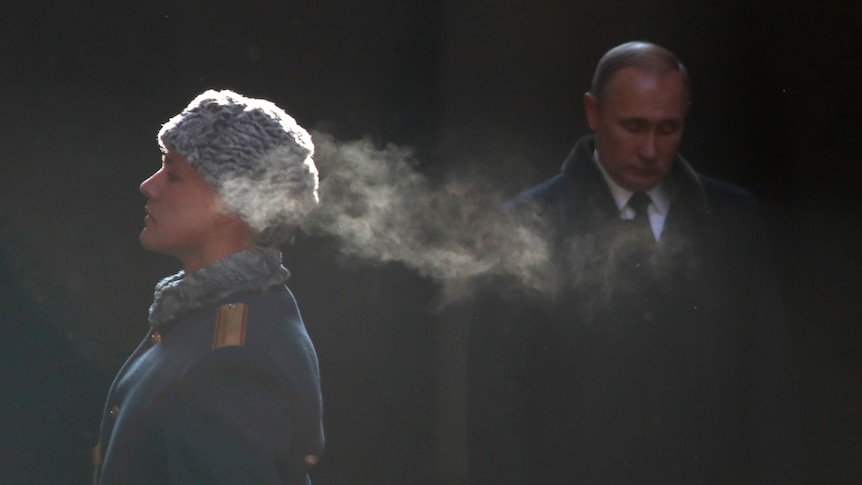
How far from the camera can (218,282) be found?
99.8 inches

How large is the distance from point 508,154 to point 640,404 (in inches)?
31.8

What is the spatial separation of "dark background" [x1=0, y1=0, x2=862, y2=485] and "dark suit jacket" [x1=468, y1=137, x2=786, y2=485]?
0.09 m

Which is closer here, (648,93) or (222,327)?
(222,327)

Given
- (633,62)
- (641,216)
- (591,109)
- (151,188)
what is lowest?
(151,188)

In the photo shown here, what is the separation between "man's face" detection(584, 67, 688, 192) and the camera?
3.28 meters

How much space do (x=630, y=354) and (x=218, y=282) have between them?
1.31 meters

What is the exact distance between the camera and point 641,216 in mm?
3307

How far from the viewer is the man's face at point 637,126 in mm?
3275

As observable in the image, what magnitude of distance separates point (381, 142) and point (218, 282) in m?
0.88

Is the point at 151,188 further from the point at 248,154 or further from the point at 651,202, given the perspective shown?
the point at 651,202

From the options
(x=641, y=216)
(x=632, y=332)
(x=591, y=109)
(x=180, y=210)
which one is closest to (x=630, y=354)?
(x=632, y=332)

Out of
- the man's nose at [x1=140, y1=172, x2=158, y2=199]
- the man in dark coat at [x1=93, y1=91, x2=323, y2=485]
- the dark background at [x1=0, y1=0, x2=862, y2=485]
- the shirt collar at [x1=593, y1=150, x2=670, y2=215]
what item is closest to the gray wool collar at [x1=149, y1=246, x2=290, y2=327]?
the man in dark coat at [x1=93, y1=91, x2=323, y2=485]

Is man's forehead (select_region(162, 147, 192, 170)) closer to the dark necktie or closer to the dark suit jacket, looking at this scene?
the dark suit jacket

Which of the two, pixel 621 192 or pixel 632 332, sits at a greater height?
pixel 621 192
